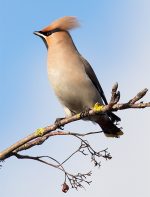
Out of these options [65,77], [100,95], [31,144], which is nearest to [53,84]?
[65,77]

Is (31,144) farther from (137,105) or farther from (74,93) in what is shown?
(74,93)

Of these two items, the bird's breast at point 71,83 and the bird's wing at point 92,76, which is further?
the bird's wing at point 92,76

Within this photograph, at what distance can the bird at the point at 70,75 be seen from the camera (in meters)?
5.91

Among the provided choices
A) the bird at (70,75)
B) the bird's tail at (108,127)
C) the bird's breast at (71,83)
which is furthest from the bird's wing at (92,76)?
the bird's tail at (108,127)

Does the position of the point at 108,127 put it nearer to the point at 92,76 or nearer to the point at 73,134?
the point at 92,76

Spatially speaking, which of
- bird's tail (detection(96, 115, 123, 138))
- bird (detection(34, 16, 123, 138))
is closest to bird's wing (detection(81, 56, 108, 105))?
bird (detection(34, 16, 123, 138))

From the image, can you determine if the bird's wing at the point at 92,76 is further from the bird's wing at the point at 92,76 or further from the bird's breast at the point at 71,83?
the bird's breast at the point at 71,83

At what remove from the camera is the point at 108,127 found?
608 cm

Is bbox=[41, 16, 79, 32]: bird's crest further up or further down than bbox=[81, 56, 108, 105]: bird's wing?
further up

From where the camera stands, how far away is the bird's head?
6.35 metres

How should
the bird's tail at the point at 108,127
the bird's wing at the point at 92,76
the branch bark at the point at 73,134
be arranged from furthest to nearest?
1. the bird's wing at the point at 92,76
2. the bird's tail at the point at 108,127
3. the branch bark at the point at 73,134

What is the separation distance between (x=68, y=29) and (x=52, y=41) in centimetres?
26

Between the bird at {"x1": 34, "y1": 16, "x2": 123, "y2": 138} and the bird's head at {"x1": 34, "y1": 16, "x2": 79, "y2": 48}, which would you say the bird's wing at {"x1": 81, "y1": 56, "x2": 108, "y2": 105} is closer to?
the bird at {"x1": 34, "y1": 16, "x2": 123, "y2": 138}

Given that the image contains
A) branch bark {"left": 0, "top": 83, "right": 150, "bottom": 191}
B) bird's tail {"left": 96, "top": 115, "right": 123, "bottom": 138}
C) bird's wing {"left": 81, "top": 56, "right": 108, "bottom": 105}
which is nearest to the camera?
branch bark {"left": 0, "top": 83, "right": 150, "bottom": 191}
